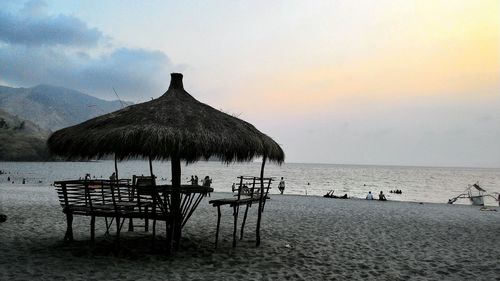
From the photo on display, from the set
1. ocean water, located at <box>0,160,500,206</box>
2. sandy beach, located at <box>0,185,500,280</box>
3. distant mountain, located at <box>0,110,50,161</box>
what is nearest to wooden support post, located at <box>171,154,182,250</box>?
sandy beach, located at <box>0,185,500,280</box>

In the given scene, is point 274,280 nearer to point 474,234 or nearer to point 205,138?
point 205,138

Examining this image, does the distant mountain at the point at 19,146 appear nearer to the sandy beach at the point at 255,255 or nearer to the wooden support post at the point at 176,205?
the sandy beach at the point at 255,255

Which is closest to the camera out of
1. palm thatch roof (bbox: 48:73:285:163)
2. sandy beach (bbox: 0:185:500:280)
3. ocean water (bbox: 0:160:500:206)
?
sandy beach (bbox: 0:185:500:280)

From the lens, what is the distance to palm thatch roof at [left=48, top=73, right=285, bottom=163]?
7.62 meters

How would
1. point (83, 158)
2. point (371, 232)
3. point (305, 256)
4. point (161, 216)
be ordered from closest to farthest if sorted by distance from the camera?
point (161, 216) → point (83, 158) → point (305, 256) → point (371, 232)

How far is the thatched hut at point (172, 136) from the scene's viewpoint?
7.63 meters

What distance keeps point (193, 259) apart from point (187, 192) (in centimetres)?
133

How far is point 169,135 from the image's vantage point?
25.0ft

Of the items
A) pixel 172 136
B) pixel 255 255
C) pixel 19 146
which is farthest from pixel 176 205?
pixel 19 146

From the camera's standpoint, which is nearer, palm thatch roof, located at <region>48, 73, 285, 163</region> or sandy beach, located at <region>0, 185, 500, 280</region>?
sandy beach, located at <region>0, 185, 500, 280</region>

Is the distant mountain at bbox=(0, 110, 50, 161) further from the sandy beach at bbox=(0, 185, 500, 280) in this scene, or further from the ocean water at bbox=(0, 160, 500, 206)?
the sandy beach at bbox=(0, 185, 500, 280)

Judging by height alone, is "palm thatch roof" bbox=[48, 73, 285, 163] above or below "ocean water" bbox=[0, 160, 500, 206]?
above

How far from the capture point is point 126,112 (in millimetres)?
8875

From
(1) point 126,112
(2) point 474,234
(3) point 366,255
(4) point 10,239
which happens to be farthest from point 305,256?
(2) point 474,234
